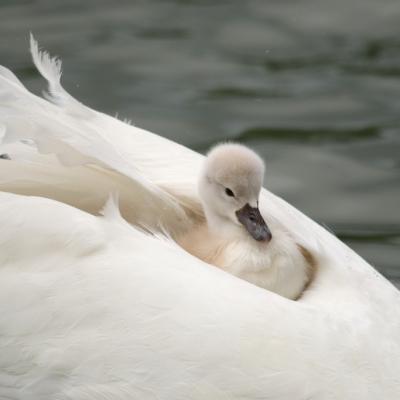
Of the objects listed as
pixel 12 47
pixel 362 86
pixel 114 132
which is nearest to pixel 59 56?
pixel 12 47

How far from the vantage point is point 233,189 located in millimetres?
3834

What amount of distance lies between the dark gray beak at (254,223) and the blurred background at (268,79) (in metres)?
1.43

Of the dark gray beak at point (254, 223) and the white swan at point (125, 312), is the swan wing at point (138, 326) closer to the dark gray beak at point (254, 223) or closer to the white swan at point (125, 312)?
the white swan at point (125, 312)

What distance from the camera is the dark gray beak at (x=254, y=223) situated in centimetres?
355

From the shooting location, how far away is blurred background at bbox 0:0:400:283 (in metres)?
5.57

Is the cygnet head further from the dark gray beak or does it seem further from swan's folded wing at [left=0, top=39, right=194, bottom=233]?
swan's folded wing at [left=0, top=39, right=194, bottom=233]

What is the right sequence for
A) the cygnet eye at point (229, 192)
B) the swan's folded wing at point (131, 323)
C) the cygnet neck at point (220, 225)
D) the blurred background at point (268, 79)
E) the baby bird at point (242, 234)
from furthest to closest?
1. the blurred background at point (268, 79)
2. the cygnet eye at point (229, 192)
3. the cygnet neck at point (220, 225)
4. the baby bird at point (242, 234)
5. the swan's folded wing at point (131, 323)

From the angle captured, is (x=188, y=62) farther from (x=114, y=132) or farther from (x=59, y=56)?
(x=114, y=132)

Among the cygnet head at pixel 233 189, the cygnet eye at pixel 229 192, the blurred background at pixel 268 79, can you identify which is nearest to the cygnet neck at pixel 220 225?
the cygnet head at pixel 233 189

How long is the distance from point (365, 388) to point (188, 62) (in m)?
3.46

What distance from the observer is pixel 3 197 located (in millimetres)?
3387

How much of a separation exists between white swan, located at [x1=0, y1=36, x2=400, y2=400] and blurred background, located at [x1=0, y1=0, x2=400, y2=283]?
68.1 inches

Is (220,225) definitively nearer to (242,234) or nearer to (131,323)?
(242,234)

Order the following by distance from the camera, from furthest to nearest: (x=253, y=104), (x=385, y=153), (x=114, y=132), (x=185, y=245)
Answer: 1. (x=253, y=104)
2. (x=385, y=153)
3. (x=114, y=132)
4. (x=185, y=245)
